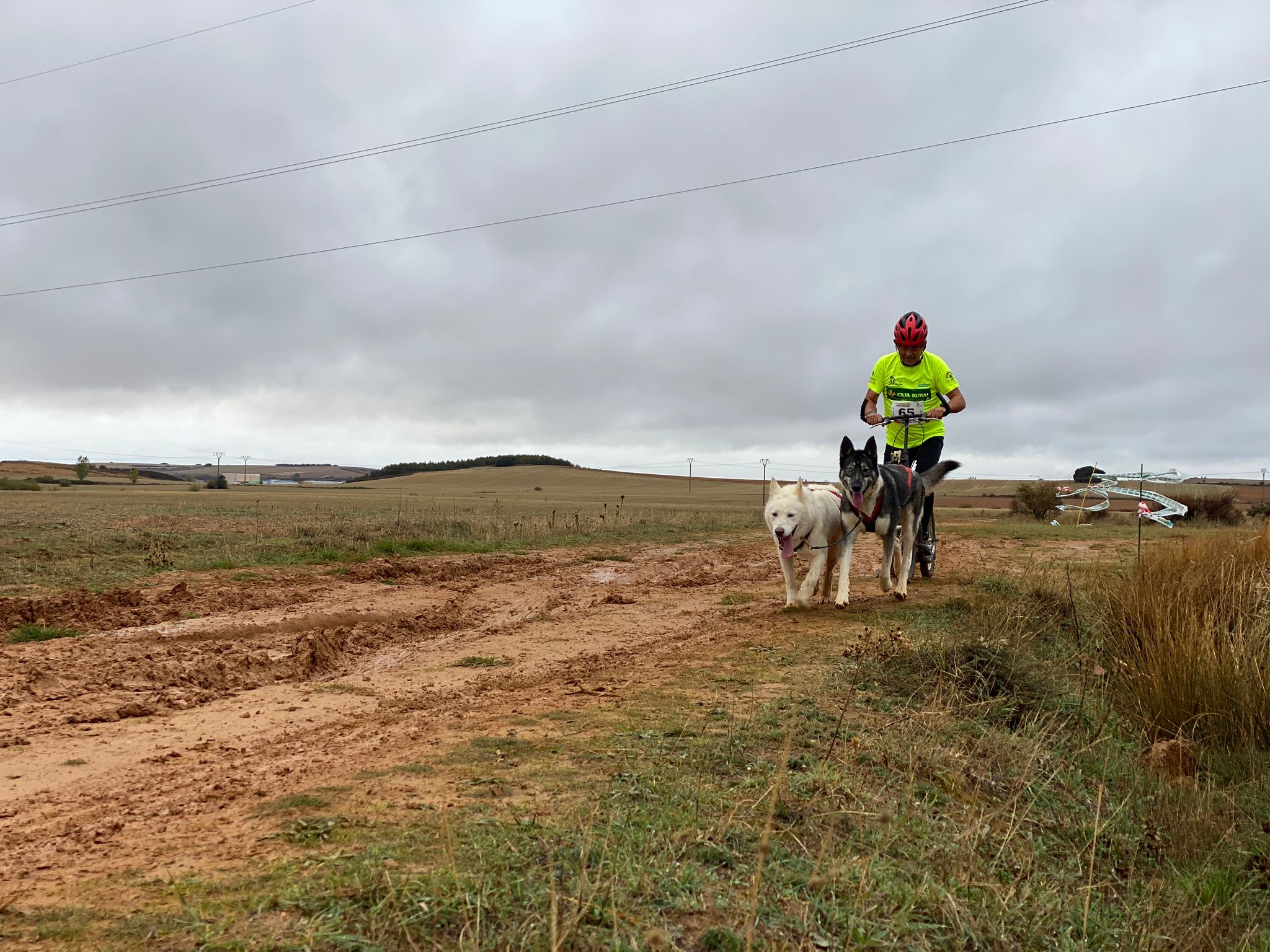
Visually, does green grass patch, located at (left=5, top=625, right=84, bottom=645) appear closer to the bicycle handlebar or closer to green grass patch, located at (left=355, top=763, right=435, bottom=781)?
green grass patch, located at (left=355, top=763, right=435, bottom=781)

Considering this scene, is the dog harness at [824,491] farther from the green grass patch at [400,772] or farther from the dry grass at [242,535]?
the dry grass at [242,535]

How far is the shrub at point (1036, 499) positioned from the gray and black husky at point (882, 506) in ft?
66.2

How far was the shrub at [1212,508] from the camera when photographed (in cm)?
2489

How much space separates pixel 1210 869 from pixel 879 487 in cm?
500

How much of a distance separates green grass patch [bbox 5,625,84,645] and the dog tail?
8461 millimetres

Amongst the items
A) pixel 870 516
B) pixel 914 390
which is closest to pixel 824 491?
pixel 870 516

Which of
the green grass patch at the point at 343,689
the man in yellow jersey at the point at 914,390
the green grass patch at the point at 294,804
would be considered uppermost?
the man in yellow jersey at the point at 914,390

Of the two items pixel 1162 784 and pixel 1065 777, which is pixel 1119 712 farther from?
pixel 1065 777

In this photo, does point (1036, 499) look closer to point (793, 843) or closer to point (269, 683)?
point (269, 683)

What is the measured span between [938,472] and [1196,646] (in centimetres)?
458

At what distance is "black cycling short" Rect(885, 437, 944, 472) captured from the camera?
952cm


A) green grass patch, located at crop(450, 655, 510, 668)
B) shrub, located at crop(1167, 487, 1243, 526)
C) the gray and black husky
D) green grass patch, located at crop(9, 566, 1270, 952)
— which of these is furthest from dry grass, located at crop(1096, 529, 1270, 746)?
shrub, located at crop(1167, 487, 1243, 526)

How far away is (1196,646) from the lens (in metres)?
5.20

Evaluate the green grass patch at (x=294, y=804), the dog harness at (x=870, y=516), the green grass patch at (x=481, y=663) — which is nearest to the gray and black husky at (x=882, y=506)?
the dog harness at (x=870, y=516)
